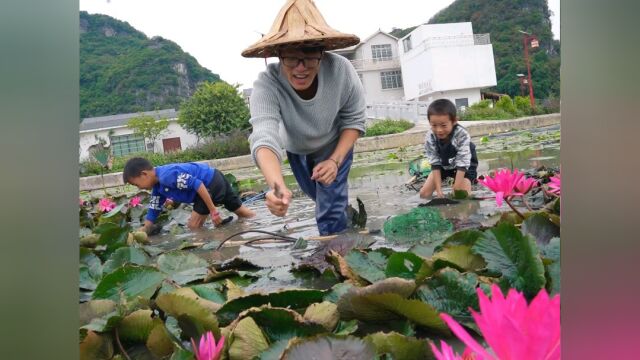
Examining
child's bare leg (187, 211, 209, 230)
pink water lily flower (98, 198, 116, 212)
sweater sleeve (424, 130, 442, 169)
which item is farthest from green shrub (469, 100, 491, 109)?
pink water lily flower (98, 198, 116, 212)

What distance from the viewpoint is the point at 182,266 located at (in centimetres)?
94

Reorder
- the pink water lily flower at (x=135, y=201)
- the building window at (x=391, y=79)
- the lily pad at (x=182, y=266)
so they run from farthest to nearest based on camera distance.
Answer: the pink water lily flower at (x=135, y=201), the lily pad at (x=182, y=266), the building window at (x=391, y=79)

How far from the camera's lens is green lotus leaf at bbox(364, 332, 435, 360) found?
0.43m

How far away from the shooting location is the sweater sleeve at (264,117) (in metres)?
1.04

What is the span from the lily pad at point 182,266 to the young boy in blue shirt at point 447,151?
431 millimetres

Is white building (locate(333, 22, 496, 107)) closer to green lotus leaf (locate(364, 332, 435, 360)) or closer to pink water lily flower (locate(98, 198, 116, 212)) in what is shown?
green lotus leaf (locate(364, 332, 435, 360))

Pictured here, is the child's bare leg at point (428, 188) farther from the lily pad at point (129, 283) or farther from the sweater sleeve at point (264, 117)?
the lily pad at point (129, 283)

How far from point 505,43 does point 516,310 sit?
0.39 meters

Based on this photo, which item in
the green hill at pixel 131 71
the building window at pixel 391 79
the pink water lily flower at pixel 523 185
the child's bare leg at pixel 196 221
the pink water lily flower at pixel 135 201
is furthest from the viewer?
the pink water lily flower at pixel 135 201

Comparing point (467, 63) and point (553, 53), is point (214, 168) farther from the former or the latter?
point (553, 53)

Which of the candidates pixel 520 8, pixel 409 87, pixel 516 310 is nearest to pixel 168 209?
pixel 409 87

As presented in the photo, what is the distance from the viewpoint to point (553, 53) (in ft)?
0.89

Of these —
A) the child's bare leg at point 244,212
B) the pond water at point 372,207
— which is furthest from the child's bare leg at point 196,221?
the child's bare leg at point 244,212

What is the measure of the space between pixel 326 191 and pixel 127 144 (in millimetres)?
536
